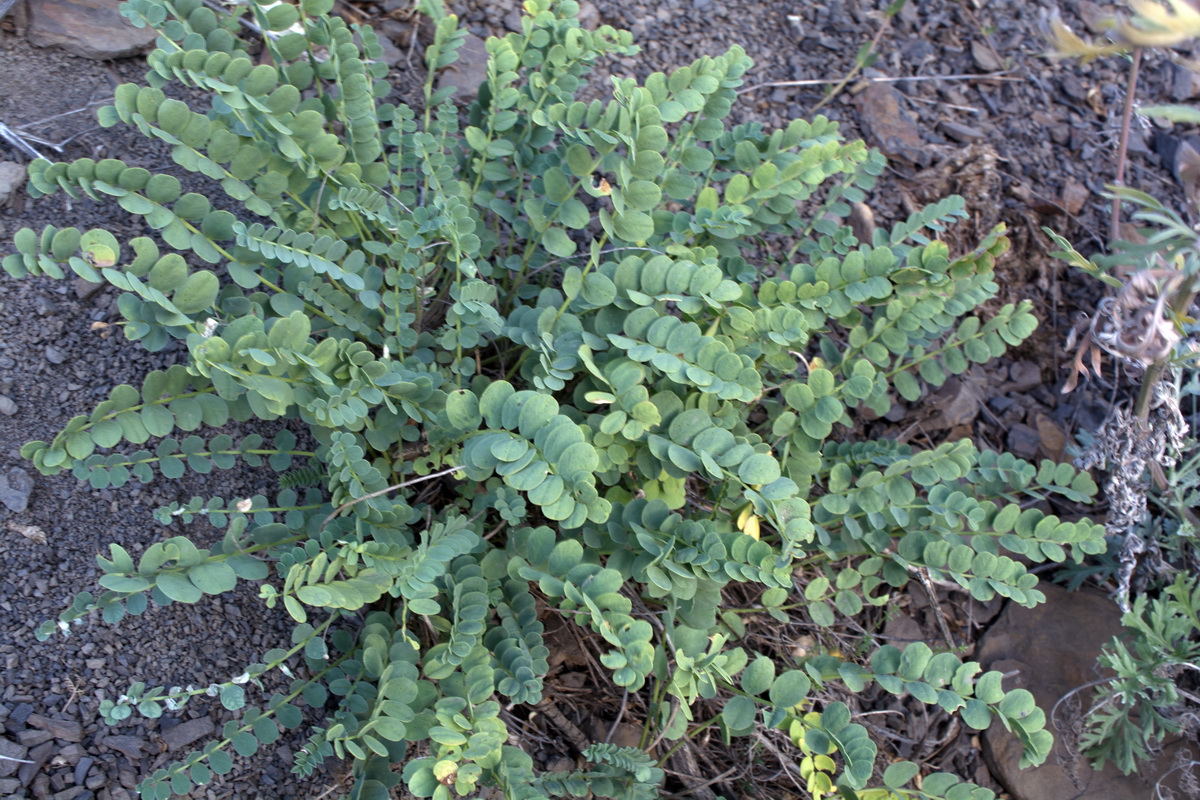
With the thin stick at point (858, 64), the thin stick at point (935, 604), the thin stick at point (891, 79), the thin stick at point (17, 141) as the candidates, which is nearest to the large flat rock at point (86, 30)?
the thin stick at point (17, 141)

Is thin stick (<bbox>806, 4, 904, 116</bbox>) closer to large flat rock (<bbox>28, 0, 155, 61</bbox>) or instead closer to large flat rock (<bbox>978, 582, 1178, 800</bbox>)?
large flat rock (<bbox>978, 582, 1178, 800</bbox>)

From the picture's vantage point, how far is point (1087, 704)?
7.80ft

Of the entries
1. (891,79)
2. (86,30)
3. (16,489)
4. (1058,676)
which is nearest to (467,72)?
(86,30)

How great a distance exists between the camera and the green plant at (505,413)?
160 centimetres

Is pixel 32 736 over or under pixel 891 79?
under

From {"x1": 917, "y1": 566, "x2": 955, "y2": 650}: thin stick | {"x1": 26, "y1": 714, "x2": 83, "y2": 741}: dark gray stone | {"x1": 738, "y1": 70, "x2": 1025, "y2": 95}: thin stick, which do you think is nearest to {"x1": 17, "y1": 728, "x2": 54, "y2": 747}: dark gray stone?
{"x1": 26, "y1": 714, "x2": 83, "y2": 741}: dark gray stone

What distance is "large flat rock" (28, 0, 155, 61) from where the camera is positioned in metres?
2.36

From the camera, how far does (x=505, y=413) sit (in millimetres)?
1647

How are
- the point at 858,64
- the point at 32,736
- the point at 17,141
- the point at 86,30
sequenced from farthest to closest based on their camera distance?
the point at 858,64 < the point at 86,30 < the point at 17,141 < the point at 32,736

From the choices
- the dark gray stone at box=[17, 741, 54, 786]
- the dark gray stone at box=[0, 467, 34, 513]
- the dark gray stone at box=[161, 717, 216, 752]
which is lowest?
the dark gray stone at box=[17, 741, 54, 786]

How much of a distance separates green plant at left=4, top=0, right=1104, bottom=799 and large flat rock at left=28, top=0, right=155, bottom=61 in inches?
21.3

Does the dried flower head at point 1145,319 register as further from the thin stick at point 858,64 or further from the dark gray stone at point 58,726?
the dark gray stone at point 58,726

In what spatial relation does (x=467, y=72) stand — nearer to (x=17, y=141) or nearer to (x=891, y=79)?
(x=17, y=141)

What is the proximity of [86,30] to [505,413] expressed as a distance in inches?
67.6
